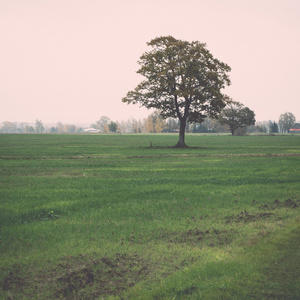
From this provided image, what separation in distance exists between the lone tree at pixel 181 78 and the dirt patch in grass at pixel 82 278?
34263mm

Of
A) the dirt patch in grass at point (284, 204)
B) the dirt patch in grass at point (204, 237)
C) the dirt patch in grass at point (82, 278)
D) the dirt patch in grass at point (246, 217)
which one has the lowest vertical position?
the dirt patch in grass at point (82, 278)

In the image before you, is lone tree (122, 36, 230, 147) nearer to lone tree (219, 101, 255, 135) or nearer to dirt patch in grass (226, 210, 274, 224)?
dirt patch in grass (226, 210, 274, 224)

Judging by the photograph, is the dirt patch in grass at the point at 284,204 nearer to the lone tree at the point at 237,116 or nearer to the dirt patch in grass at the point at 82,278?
the dirt patch in grass at the point at 82,278

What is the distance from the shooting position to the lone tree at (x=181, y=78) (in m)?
39.9

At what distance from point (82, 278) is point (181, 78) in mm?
38216

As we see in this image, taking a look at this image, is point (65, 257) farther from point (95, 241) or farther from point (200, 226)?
A: point (200, 226)

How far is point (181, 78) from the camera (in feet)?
135

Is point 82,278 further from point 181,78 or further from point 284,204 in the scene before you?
point 181,78

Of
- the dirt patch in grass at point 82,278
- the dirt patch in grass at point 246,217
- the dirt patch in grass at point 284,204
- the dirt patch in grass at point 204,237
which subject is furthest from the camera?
the dirt patch in grass at point 284,204

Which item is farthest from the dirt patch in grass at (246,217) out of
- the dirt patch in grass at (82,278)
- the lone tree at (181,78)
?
the lone tree at (181,78)

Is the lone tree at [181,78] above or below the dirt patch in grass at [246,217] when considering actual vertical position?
above

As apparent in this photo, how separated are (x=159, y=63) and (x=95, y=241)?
36882 millimetres

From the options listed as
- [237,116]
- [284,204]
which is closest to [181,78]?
[284,204]

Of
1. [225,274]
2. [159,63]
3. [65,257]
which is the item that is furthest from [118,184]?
[159,63]
